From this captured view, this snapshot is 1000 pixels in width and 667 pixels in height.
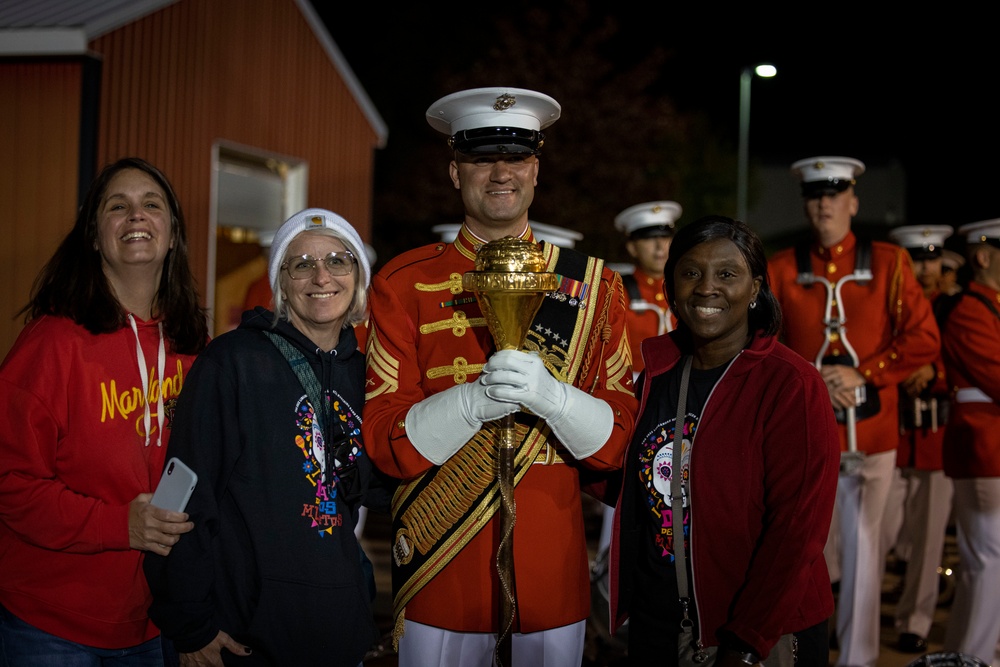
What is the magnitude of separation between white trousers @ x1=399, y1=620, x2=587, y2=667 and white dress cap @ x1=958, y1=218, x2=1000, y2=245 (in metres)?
3.57

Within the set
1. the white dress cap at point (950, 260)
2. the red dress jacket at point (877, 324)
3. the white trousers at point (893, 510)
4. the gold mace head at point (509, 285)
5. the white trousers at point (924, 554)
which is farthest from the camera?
the white dress cap at point (950, 260)

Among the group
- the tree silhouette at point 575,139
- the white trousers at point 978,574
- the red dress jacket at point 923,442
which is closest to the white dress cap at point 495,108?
the white trousers at point 978,574

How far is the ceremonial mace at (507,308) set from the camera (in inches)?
95.0

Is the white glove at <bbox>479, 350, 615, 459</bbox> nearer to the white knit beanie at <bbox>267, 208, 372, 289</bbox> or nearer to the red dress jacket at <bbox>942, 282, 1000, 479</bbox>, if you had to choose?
the white knit beanie at <bbox>267, 208, 372, 289</bbox>

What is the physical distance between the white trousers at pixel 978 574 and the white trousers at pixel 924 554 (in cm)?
100

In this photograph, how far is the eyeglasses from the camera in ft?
9.12

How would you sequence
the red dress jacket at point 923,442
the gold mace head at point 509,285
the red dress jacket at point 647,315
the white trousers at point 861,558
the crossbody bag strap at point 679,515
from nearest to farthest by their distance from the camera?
the gold mace head at point 509,285, the crossbody bag strap at point 679,515, the white trousers at point 861,558, the red dress jacket at point 923,442, the red dress jacket at point 647,315

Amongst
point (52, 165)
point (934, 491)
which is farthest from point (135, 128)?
point (934, 491)

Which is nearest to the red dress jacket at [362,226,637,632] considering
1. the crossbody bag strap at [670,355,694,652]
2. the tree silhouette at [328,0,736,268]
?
the crossbody bag strap at [670,355,694,652]

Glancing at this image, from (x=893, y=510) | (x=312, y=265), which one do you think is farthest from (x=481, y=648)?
(x=893, y=510)

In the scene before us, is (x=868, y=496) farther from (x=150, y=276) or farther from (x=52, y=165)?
(x=52, y=165)

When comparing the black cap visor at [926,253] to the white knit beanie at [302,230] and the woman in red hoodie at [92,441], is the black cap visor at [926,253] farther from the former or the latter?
the woman in red hoodie at [92,441]

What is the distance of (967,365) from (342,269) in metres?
3.51

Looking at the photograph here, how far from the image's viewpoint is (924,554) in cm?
605
